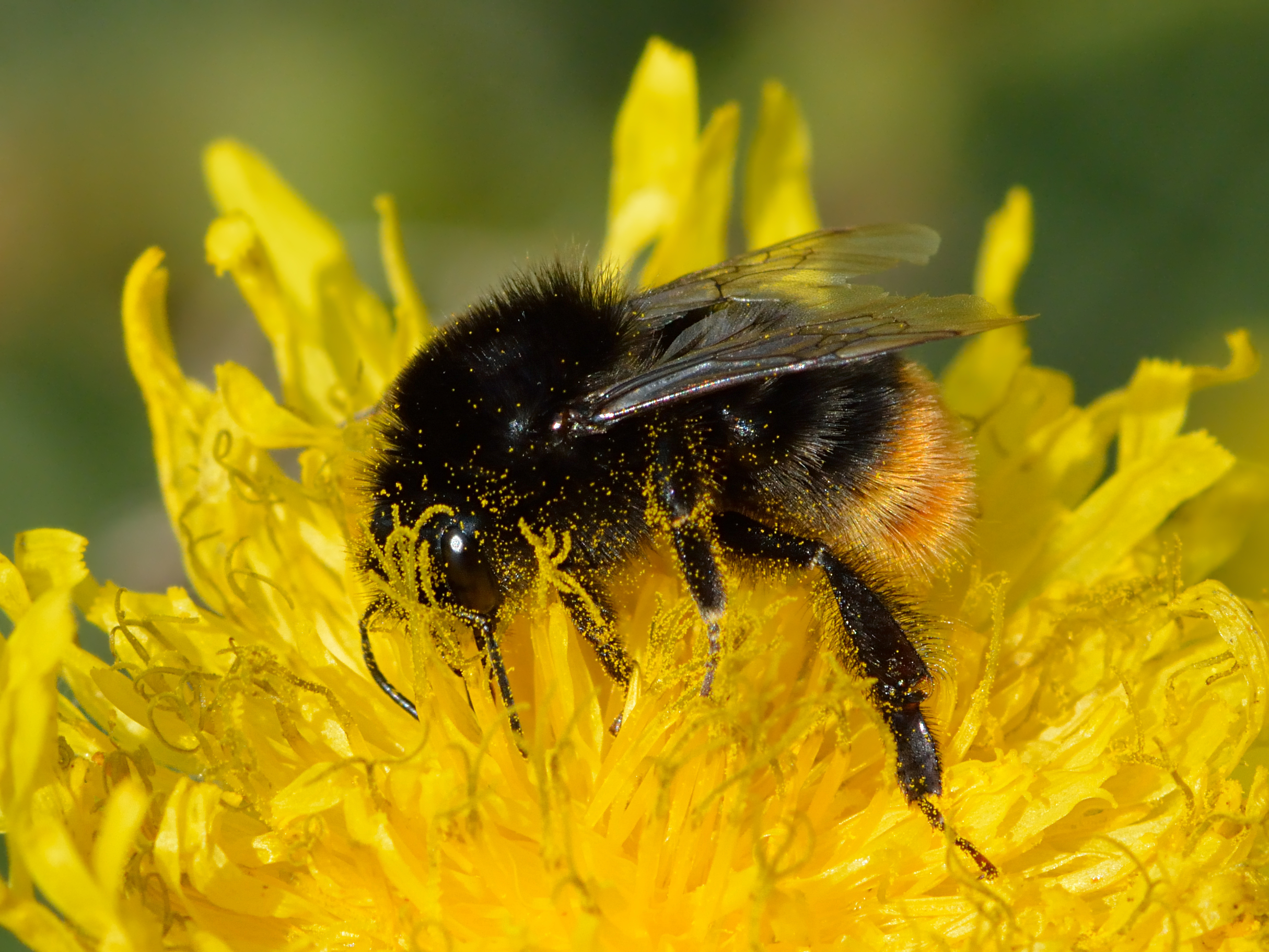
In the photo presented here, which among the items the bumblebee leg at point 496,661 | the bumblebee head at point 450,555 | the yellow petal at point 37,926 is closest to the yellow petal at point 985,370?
the bumblebee leg at point 496,661

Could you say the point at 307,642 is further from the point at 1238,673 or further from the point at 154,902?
the point at 1238,673

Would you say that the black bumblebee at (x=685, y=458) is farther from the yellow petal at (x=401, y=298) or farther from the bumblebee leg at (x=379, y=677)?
the yellow petal at (x=401, y=298)

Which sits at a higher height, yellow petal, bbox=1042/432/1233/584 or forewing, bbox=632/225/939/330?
forewing, bbox=632/225/939/330

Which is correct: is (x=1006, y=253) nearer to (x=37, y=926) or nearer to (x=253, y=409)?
(x=253, y=409)

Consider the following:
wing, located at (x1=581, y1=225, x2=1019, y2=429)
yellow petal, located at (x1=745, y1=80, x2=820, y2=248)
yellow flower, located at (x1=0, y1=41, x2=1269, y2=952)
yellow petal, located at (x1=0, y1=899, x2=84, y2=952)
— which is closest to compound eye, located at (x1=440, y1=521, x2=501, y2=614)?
yellow flower, located at (x1=0, y1=41, x2=1269, y2=952)

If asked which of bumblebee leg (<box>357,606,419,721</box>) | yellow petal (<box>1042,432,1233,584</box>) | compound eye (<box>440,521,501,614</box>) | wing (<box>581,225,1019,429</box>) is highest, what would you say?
wing (<box>581,225,1019,429</box>)

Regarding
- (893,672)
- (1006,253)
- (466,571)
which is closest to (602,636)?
(466,571)

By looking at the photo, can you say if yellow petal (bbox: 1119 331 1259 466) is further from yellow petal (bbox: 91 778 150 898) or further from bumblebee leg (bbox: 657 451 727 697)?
yellow petal (bbox: 91 778 150 898)
